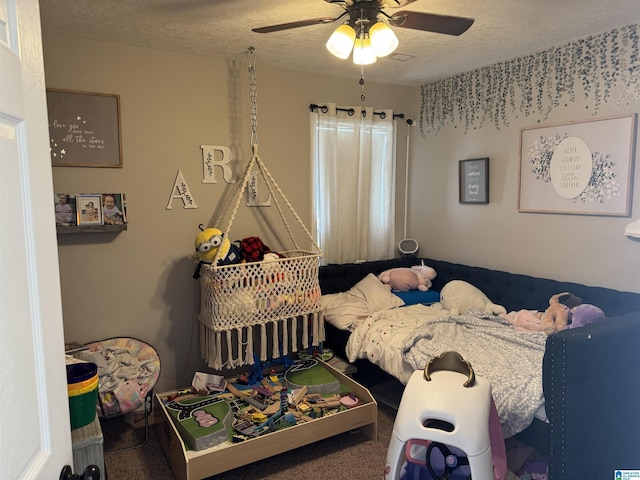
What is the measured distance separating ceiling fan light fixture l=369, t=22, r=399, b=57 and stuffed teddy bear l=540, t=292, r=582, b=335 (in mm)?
1754

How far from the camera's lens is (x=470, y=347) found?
97.1 inches

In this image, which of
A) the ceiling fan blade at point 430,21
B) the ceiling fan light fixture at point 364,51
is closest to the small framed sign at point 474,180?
the ceiling fan blade at point 430,21

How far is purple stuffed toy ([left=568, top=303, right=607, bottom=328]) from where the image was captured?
2373mm

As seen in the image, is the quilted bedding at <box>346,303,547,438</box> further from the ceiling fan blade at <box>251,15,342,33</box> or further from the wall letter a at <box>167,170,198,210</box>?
the ceiling fan blade at <box>251,15,342,33</box>

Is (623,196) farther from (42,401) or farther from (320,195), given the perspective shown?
(42,401)

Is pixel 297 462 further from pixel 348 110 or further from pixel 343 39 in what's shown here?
pixel 348 110

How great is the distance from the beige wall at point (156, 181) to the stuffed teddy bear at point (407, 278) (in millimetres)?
1016

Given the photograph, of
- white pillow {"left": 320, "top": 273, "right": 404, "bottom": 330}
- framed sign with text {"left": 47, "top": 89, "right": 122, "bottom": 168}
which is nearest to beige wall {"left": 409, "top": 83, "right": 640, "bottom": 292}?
white pillow {"left": 320, "top": 273, "right": 404, "bottom": 330}

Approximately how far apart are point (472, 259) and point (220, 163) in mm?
2088

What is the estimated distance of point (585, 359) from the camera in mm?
1732

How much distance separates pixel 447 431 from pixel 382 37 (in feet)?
5.04

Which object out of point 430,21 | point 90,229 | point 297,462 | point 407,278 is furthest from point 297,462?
point 430,21

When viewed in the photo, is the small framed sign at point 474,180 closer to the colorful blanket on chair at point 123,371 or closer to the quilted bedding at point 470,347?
the quilted bedding at point 470,347

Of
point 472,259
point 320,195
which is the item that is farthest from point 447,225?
point 320,195
